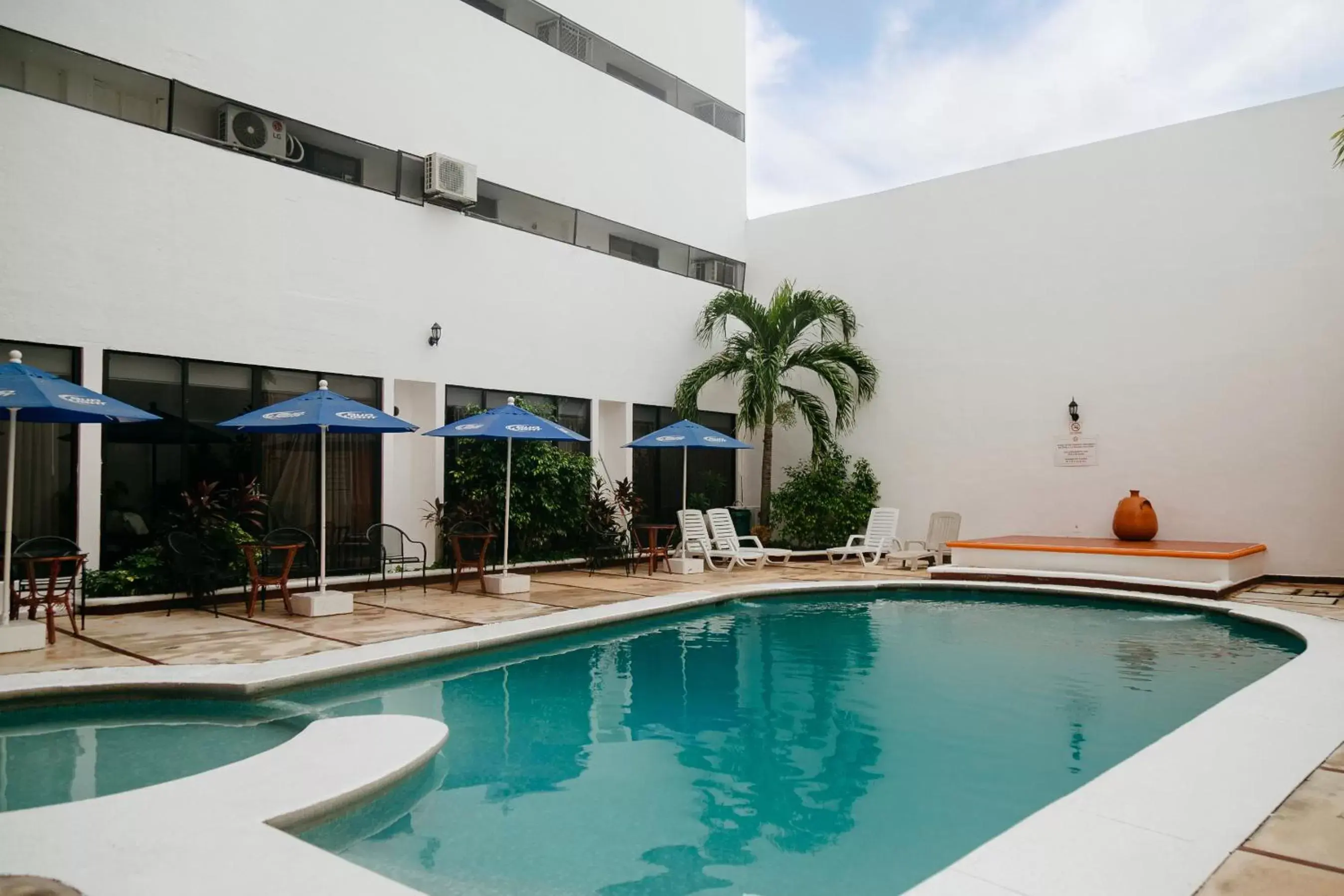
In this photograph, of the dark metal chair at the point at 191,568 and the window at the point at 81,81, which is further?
the dark metal chair at the point at 191,568

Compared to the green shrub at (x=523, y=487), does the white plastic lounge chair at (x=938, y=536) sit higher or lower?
lower

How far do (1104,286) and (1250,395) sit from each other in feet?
8.33

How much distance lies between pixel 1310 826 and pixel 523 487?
931 centimetres

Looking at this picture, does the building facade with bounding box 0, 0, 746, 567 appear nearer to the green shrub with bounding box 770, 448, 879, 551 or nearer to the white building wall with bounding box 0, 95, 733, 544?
the white building wall with bounding box 0, 95, 733, 544

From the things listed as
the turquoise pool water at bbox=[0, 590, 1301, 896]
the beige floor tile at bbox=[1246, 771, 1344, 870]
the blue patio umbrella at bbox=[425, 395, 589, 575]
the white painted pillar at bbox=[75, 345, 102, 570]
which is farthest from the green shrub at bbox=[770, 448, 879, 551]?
the beige floor tile at bbox=[1246, 771, 1344, 870]

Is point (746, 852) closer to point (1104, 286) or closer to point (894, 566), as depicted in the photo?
point (894, 566)

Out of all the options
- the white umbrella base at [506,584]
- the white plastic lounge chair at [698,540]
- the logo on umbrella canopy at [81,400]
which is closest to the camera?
the logo on umbrella canopy at [81,400]

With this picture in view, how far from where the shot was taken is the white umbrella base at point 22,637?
21.6 ft

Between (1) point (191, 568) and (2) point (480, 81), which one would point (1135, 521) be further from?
(1) point (191, 568)

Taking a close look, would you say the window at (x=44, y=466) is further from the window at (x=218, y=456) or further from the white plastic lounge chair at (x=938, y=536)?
the white plastic lounge chair at (x=938, y=536)

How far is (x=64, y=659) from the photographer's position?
636 cm

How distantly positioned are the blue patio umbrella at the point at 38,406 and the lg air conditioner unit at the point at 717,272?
10.4 meters

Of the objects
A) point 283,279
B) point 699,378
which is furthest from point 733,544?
point 283,279

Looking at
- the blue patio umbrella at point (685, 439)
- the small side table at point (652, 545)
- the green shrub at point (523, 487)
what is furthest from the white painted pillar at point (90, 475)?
the small side table at point (652, 545)
